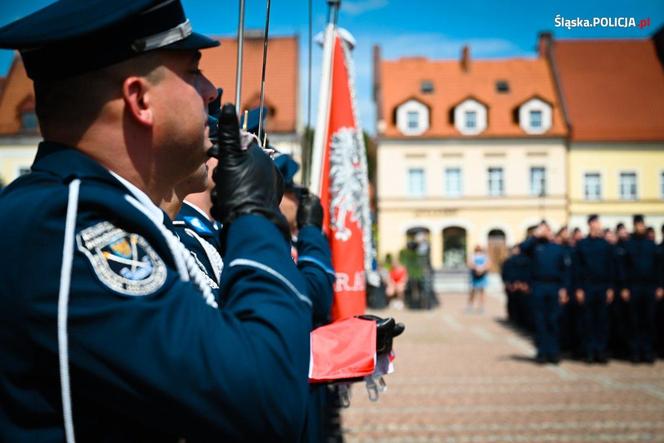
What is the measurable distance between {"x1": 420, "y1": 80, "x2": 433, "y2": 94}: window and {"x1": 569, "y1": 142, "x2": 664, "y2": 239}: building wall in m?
8.24

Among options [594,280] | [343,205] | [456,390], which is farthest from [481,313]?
[343,205]

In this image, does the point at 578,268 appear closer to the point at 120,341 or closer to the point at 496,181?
the point at 120,341

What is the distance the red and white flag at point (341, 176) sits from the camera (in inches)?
167

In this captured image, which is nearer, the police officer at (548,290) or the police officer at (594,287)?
the police officer at (548,290)

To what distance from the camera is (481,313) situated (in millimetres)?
18938

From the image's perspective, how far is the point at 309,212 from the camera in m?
3.04

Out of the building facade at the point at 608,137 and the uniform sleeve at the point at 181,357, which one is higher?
the building facade at the point at 608,137

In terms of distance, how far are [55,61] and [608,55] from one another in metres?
36.2

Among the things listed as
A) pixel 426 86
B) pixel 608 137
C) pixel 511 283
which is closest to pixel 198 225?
pixel 511 283

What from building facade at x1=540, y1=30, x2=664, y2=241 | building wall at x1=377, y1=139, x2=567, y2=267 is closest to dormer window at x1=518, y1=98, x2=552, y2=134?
building wall at x1=377, y1=139, x2=567, y2=267

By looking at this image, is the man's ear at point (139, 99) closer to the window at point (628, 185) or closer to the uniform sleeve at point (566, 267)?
the uniform sleeve at point (566, 267)

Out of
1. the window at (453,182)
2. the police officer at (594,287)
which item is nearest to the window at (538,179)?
the window at (453,182)

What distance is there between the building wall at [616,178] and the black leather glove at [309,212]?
111 feet

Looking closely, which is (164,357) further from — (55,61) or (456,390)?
(456,390)
